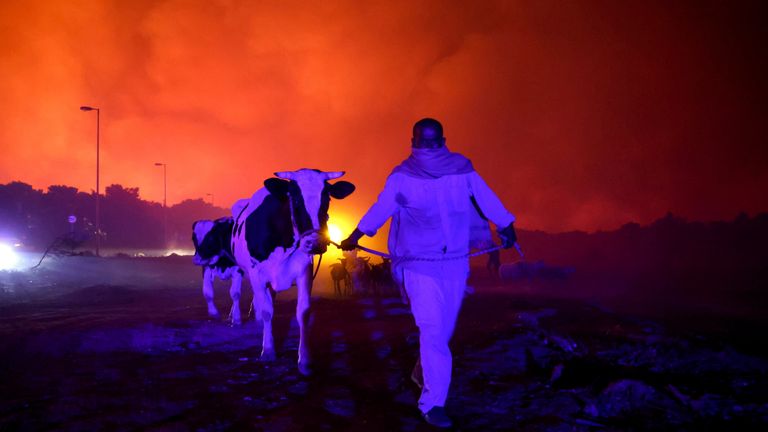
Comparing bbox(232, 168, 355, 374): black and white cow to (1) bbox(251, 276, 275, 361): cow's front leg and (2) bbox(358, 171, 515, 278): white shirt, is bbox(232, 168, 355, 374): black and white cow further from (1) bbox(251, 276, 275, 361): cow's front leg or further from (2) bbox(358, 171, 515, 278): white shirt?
(2) bbox(358, 171, 515, 278): white shirt

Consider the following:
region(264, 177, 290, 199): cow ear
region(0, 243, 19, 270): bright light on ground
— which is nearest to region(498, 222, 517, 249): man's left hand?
region(264, 177, 290, 199): cow ear

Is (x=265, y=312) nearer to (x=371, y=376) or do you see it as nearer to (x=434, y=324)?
(x=371, y=376)

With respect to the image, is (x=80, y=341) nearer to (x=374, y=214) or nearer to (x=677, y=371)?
(x=374, y=214)

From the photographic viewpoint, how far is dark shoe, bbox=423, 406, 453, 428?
462 centimetres

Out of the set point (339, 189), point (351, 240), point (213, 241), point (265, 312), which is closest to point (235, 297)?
point (213, 241)

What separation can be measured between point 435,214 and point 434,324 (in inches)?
40.1

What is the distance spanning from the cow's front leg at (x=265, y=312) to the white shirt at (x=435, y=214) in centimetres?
324

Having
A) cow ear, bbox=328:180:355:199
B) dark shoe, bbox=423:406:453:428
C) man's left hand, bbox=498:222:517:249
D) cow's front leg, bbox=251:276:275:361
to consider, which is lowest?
dark shoe, bbox=423:406:453:428

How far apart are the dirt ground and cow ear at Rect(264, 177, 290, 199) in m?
2.31

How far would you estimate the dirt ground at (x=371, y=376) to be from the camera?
4883 mm

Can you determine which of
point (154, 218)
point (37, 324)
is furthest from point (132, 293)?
point (154, 218)

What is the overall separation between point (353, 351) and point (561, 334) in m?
3.30

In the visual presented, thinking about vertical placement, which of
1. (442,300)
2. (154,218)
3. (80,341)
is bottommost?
(80,341)

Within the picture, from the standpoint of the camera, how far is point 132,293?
64.4 feet
